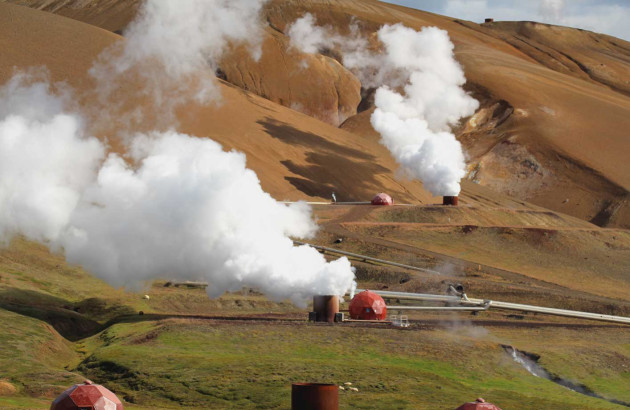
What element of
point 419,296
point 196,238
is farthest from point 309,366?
point 419,296

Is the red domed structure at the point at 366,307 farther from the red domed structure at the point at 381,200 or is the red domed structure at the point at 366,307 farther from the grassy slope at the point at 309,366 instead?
the red domed structure at the point at 381,200

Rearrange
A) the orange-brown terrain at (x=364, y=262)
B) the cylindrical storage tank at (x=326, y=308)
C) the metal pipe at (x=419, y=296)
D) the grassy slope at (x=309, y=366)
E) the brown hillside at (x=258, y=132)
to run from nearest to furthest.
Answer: the grassy slope at (x=309, y=366) → the orange-brown terrain at (x=364, y=262) → the cylindrical storage tank at (x=326, y=308) → the metal pipe at (x=419, y=296) → the brown hillside at (x=258, y=132)

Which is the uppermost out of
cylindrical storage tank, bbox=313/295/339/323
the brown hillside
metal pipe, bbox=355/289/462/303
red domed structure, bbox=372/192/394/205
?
the brown hillside

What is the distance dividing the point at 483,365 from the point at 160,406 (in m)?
16.8

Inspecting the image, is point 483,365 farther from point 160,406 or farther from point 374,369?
point 160,406

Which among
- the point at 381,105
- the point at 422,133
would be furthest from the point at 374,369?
the point at 381,105

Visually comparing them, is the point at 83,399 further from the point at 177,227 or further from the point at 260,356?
the point at 177,227

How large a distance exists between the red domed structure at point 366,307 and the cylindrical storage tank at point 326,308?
272 cm

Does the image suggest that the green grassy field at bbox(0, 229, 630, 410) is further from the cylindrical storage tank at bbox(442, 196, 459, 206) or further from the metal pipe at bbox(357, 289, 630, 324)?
the cylindrical storage tank at bbox(442, 196, 459, 206)

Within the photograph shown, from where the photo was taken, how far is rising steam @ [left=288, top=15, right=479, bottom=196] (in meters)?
136

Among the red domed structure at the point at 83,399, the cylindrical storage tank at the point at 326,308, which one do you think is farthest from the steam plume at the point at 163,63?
the red domed structure at the point at 83,399

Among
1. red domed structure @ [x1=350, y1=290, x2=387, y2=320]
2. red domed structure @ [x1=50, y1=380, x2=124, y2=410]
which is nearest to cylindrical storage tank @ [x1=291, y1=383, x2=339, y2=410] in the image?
red domed structure @ [x1=50, y1=380, x2=124, y2=410]

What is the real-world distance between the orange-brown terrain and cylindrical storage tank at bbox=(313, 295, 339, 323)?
2.06m

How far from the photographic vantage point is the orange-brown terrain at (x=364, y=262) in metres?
47.7
